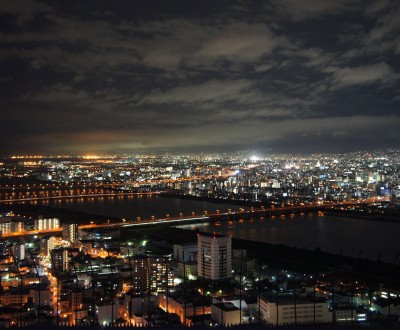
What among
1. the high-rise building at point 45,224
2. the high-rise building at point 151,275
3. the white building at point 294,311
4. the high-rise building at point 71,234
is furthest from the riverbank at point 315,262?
the high-rise building at point 45,224

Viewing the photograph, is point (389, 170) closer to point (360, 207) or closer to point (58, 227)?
point (360, 207)

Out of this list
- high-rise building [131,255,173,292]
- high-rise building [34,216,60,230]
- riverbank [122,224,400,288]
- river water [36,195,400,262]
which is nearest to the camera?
high-rise building [131,255,173,292]

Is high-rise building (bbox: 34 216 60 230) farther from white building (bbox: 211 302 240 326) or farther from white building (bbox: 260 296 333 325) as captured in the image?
white building (bbox: 260 296 333 325)

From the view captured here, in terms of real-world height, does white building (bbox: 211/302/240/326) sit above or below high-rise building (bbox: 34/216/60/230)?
below

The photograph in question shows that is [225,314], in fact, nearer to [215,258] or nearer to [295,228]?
[215,258]

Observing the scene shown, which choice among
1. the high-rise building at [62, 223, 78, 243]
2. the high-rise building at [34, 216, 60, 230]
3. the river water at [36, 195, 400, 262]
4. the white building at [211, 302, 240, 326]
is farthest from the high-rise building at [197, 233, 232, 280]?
the high-rise building at [34, 216, 60, 230]

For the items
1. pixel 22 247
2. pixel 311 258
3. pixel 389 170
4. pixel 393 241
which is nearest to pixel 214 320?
pixel 311 258

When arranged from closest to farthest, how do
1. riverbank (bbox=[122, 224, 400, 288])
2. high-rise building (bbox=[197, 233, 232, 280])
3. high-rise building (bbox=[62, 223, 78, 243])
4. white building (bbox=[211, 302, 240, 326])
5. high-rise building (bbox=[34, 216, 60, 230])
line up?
white building (bbox=[211, 302, 240, 326]) < high-rise building (bbox=[197, 233, 232, 280]) < riverbank (bbox=[122, 224, 400, 288]) < high-rise building (bbox=[62, 223, 78, 243]) < high-rise building (bbox=[34, 216, 60, 230])
